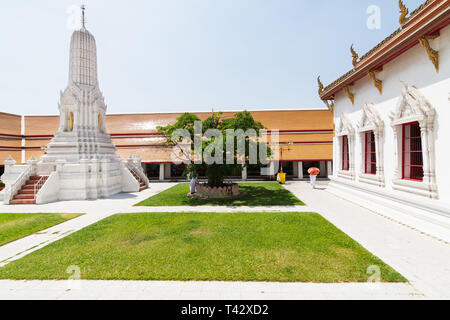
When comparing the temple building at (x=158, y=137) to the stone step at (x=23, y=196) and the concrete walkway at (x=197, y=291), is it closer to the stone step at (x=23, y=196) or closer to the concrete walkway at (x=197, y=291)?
the stone step at (x=23, y=196)

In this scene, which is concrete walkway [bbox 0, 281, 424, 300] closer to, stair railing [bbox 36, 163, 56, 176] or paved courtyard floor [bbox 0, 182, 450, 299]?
paved courtyard floor [bbox 0, 182, 450, 299]

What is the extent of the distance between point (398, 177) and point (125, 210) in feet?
32.8

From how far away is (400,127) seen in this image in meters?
7.06

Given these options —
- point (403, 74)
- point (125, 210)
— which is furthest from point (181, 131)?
point (403, 74)

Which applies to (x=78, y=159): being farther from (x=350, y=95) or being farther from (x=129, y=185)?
(x=350, y=95)

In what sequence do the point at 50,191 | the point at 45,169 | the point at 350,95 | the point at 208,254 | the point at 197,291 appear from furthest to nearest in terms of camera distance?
the point at 45,169, the point at 50,191, the point at 350,95, the point at 208,254, the point at 197,291

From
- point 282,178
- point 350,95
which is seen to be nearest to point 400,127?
point 350,95

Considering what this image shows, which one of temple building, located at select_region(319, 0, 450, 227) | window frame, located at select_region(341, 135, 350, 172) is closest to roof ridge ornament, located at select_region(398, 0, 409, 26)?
temple building, located at select_region(319, 0, 450, 227)

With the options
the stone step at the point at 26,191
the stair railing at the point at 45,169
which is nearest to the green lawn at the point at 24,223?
the stone step at the point at 26,191

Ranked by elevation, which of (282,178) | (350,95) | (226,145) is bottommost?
(282,178)

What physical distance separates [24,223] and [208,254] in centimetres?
674

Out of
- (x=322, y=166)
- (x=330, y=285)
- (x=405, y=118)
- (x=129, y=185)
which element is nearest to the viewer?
(x=330, y=285)

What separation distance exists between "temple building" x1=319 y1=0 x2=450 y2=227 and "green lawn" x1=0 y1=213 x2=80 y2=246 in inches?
432
